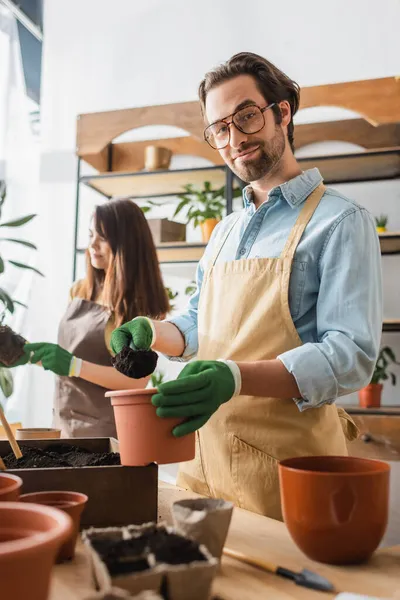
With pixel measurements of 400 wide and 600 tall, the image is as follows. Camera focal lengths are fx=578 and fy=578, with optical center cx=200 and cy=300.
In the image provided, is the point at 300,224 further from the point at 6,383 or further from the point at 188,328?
the point at 6,383

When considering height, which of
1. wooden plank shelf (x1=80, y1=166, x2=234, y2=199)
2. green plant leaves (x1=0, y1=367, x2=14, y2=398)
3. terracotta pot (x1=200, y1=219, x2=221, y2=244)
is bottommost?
green plant leaves (x1=0, y1=367, x2=14, y2=398)

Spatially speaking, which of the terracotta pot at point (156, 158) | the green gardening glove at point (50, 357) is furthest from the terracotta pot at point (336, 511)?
the terracotta pot at point (156, 158)

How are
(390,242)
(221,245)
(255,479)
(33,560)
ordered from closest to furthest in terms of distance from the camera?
(33,560) → (255,479) → (221,245) → (390,242)

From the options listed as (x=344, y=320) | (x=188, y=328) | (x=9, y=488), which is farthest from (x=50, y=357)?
(x=9, y=488)

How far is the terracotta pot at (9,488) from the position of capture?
0.67m

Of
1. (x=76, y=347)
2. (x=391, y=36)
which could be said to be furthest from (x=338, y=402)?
(x=391, y=36)

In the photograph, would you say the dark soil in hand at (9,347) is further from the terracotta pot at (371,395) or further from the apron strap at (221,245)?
the terracotta pot at (371,395)

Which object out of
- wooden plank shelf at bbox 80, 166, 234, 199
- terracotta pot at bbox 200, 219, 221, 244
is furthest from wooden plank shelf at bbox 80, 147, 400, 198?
terracotta pot at bbox 200, 219, 221, 244

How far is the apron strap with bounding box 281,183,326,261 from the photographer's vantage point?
125cm

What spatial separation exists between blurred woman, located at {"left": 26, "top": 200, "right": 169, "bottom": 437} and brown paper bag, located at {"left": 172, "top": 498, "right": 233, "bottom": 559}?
53.8 inches

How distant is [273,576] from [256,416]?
0.52 meters

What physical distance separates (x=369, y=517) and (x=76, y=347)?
65.2 inches

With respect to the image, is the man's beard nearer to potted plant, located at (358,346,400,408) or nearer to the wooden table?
the wooden table

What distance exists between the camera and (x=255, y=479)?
45.8 inches
